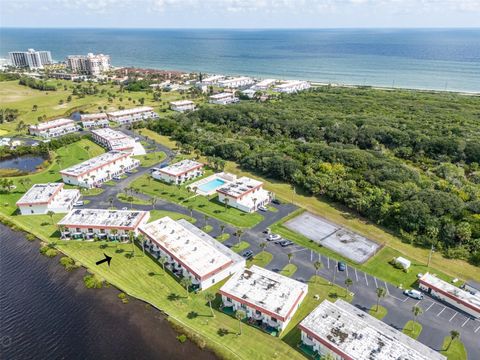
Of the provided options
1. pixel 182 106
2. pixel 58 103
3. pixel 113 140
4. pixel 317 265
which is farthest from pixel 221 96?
pixel 317 265

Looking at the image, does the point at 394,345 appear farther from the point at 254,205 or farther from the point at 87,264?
the point at 87,264

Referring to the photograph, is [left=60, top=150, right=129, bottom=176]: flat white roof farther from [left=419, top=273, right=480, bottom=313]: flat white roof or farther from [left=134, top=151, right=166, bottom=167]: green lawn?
[left=419, top=273, right=480, bottom=313]: flat white roof

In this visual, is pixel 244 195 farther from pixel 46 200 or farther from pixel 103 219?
pixel 46 200

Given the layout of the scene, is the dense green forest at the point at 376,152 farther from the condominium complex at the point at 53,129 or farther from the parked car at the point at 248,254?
the condominium complex at the point at 53,129

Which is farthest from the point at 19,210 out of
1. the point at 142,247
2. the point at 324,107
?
the point at 324,107

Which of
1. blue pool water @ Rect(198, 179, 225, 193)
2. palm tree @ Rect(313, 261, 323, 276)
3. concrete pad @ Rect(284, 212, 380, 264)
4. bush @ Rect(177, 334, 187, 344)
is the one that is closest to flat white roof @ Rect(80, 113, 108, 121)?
blue pool water @ Rect(198, 179, 225, 193)

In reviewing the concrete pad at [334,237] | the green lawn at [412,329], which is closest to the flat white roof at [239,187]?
the concrete pad at [334,237]
